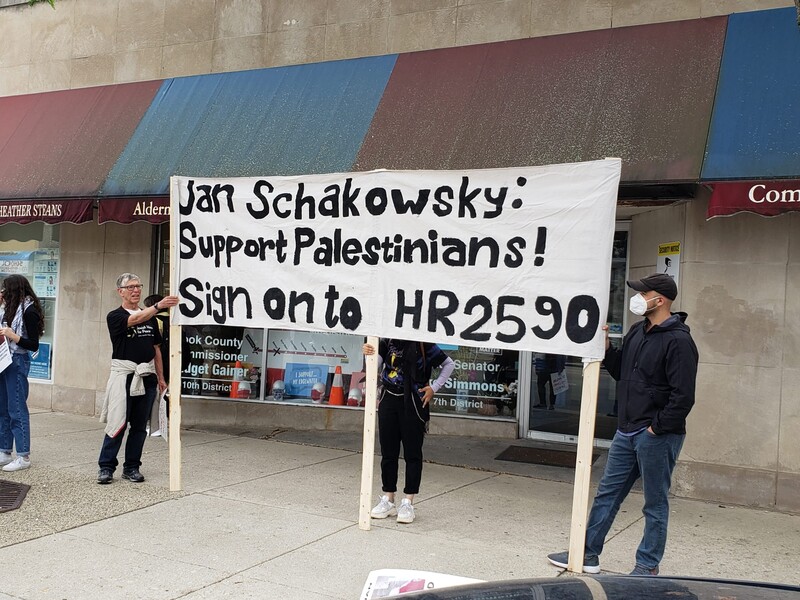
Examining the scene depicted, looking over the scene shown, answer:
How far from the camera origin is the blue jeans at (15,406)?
744 cm

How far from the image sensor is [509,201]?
18.0 feet

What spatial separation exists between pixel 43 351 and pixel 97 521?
6001 mm

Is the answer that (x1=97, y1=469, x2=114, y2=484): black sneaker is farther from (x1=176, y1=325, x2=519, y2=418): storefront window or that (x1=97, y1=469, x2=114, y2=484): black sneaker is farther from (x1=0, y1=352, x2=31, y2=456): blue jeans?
(x1=176, y1=325, x2=519, y2=418): storefront window

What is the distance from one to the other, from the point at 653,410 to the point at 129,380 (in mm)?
4414

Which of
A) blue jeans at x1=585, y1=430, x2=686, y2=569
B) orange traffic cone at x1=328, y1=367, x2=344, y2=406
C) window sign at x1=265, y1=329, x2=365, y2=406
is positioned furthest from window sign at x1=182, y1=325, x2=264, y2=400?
blue jeans at x1=585, y1=430, x2=686, y2=569

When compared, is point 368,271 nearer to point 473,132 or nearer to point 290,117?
point 473,132

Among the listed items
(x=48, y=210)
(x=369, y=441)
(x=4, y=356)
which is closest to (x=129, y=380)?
(x=4, y=356)

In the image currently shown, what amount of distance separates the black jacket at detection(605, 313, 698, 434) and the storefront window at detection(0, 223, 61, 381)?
8.57m

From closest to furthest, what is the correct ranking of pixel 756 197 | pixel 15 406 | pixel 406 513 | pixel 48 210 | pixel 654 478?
pixel 654 478, pixel 406 513, pixel 756 197, pixel 15 406, pixel 48 210

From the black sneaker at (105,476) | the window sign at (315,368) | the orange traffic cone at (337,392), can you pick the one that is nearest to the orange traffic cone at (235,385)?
the window sign at (315,368)

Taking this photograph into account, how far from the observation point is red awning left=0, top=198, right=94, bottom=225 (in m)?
9.39

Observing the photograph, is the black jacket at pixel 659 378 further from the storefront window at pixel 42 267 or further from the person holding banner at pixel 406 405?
the storefront window at pixel 42 267

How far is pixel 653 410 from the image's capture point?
4.80 meters

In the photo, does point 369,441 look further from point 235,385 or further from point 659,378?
point 235,385
